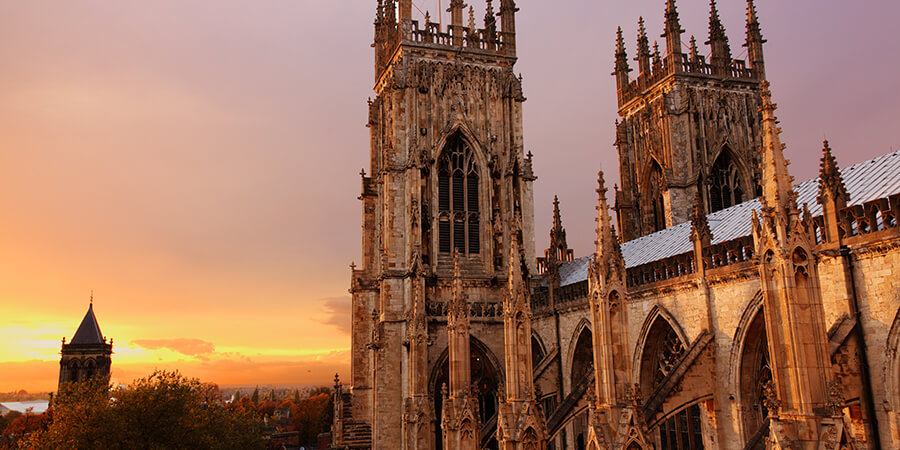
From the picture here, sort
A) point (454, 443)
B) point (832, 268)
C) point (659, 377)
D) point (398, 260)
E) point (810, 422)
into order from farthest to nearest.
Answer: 1. point (398, 260)
2. point (659, 377)
3. point (454, 443)
4. point (832, 268)
5. point (810, 422)

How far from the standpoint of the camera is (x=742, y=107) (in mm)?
36344

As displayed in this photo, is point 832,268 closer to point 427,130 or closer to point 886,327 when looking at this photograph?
point 886,327

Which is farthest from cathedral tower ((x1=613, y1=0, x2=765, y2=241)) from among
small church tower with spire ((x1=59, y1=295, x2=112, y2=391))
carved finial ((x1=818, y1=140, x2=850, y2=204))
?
small church tower with spire ((x1=59, y1=295, x2=112, y2=391))

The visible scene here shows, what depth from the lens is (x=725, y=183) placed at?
35719 millimetres

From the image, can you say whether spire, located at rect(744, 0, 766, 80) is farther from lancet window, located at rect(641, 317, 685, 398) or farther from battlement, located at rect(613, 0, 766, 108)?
lancet window, located at rect(641, 317, 685, 398)

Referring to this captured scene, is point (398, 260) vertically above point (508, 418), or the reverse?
point (398, 260)

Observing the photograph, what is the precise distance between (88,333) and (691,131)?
227 feet

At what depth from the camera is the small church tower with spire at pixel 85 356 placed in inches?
2968

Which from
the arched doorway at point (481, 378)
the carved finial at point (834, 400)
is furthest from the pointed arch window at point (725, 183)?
the carved finial at point (834, 400)

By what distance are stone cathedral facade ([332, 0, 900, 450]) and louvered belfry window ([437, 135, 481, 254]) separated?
0.10 metres

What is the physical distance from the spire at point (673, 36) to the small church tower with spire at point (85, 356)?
65644mm

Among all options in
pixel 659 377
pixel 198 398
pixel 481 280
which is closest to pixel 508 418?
pixel 659 377

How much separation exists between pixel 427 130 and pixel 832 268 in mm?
20641

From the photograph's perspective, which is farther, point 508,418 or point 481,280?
point 481,280
